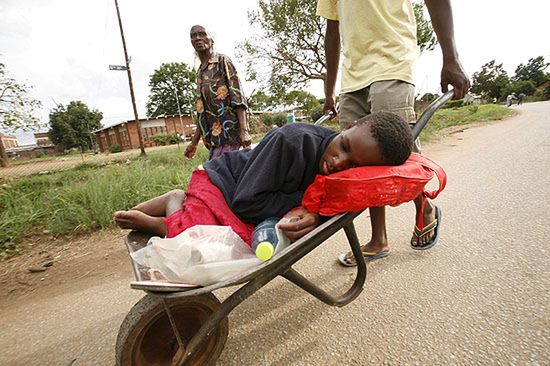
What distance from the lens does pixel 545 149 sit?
4156 millimetres

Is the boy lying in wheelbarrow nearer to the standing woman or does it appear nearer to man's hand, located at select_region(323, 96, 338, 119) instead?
man's hand, located at select_region(323, 96, 338, 119)

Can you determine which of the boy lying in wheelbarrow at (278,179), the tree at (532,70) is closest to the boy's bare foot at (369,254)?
the boy lying in wheelbarrow at (278,179)

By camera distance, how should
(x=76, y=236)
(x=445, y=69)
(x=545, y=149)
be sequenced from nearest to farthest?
(x=445, y=69) → (x=76, y=236) → (x=545, y=149)

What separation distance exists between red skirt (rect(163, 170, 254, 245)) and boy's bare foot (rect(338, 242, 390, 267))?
779 mm

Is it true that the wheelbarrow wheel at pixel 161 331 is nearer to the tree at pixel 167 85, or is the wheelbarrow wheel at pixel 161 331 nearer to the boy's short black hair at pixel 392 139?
the boy's short black hair at pixel 392 139

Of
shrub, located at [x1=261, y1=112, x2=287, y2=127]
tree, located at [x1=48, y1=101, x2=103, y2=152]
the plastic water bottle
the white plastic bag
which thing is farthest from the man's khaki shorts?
tree, located at [x1=48, y1=101, x2=103, y2=152]

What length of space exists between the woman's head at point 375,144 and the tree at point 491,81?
58.9 metres

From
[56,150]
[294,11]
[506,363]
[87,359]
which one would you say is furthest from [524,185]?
[56,150]

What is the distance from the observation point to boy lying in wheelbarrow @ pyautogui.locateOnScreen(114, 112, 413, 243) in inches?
45.2

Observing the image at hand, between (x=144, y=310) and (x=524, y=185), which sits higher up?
(x=144, y=310)

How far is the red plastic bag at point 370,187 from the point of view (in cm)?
101

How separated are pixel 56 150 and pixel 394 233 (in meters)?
47.5

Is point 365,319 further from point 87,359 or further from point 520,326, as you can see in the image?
point 87,359

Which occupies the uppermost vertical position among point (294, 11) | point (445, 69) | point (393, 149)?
point (294, 11)
